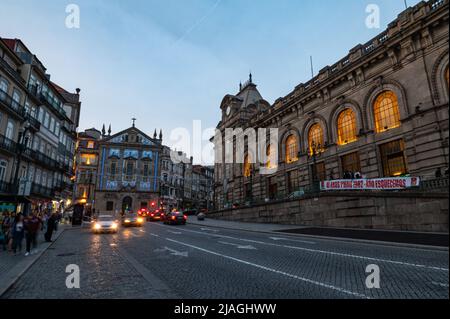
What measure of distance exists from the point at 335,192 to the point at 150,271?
16.5 m

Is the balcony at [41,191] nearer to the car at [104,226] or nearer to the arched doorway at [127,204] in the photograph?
the car at [104,226]

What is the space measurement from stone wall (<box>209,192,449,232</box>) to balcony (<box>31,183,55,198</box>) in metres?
26.6

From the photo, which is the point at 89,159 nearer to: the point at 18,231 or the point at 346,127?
the point at 18,231

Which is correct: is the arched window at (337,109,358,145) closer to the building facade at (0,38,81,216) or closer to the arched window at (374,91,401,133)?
the arched window at (374,91,401,133)

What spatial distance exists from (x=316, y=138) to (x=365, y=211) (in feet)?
42.3

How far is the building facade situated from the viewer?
24375 mm

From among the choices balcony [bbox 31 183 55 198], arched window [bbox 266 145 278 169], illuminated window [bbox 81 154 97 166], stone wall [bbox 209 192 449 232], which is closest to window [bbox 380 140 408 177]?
stone wall [bbox 209 192 449 232]

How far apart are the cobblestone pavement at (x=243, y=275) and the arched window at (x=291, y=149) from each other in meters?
21.9

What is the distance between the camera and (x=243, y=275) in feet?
22.6

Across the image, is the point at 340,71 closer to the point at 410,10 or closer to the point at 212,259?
the point at 410,10

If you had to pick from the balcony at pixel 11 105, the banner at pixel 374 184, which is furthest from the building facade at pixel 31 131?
the banner at pixel 374 184
